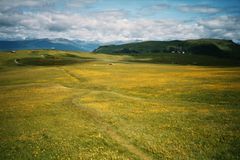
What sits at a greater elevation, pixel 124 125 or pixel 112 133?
pixel 124 125

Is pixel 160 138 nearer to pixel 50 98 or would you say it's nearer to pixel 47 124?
pixel 47 124

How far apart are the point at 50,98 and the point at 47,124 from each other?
1944 cm

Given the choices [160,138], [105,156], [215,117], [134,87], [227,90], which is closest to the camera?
[105,156]

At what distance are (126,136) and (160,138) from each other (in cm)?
399

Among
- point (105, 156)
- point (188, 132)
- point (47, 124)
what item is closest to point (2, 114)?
point (47, 124)

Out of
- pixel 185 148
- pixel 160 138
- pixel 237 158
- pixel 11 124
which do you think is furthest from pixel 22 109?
pixel 237 158

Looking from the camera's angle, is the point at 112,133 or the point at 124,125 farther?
the point at 124,125

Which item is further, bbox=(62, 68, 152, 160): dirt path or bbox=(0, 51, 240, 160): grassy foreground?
bbox=(0, 51, 240, 160): grassy foreground

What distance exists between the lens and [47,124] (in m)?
34.4

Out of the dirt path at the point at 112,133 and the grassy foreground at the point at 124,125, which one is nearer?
the dirt path at the point at 112,133

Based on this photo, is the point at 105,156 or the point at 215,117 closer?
the point at 105,156

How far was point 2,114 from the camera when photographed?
40.8m

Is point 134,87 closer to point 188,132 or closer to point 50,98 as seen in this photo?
point 50,98

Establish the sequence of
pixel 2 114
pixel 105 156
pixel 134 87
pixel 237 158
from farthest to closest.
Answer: pixel 134 87 → pixel 2 114 → pixel 105 156 → pixel 237 158
